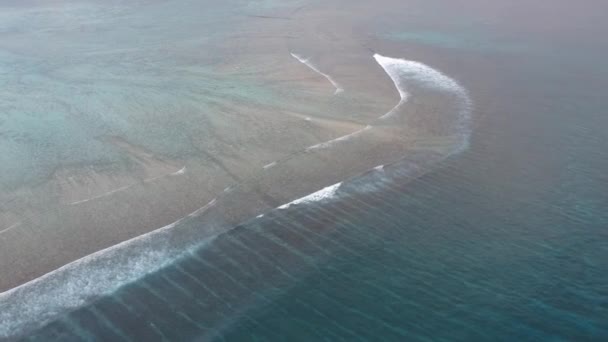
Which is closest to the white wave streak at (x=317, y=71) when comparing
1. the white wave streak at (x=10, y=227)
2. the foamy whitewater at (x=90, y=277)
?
the foamy whitewater at (x=90, y=277)

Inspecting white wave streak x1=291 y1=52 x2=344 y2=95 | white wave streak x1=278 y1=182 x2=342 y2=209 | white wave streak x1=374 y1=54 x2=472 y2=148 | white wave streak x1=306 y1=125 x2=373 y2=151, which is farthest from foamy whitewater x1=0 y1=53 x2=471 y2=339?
white wave streak x1=291 y1=52 x2=344 y2=95

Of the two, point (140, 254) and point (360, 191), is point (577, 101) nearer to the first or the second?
point (360, 191)

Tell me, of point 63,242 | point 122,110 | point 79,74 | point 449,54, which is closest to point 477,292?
point 63,242

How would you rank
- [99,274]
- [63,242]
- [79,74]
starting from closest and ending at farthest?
1. [99,274]
2. [63,242]
3. [79,74]

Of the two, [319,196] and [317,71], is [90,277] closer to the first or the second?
[319,196]

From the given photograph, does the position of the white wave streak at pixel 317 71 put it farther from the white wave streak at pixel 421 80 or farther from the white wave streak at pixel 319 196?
the white wave streak at pixel 319 196
